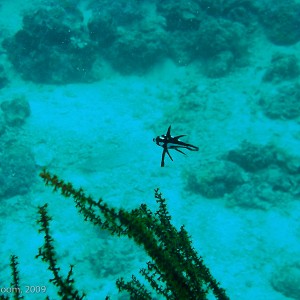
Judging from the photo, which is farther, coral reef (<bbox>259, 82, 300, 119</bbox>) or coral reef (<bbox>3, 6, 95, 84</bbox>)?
coral reef (<bbox>3, 6, 95, 84</bbox>)

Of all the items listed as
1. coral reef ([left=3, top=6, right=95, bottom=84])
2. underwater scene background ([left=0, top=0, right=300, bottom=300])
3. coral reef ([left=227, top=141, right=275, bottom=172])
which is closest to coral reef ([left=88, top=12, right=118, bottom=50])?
underwater scene background ([left=0, top=0, right=300, bottom=300])

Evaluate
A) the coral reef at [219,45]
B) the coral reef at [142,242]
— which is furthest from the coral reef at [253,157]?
A: the coral reef at [142,242]

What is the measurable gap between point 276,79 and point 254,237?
25.9ft

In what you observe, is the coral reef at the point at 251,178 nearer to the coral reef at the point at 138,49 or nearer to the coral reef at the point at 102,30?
the coral reef at the point at 138,49

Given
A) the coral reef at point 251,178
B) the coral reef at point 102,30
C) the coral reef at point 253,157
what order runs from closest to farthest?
1. the coral reef at point 251,178
2. the coral reef at point 253,157
3. the coral reef at point 102,30

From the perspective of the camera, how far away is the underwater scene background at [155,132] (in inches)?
305

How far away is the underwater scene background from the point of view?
7742mm

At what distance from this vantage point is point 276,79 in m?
13.4

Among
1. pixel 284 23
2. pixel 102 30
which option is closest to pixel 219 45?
pixel 284 23

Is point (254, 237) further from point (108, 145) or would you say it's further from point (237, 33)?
point (237, 33)

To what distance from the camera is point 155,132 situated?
1170 centimetres

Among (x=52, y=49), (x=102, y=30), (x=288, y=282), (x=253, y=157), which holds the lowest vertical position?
(x=288, y=282)

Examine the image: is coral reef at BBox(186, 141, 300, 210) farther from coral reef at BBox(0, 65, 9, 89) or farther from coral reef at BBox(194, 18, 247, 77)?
coral reef at BBox(0, 65, 9, 89)

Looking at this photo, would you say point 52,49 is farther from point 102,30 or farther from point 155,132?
point 155,132
